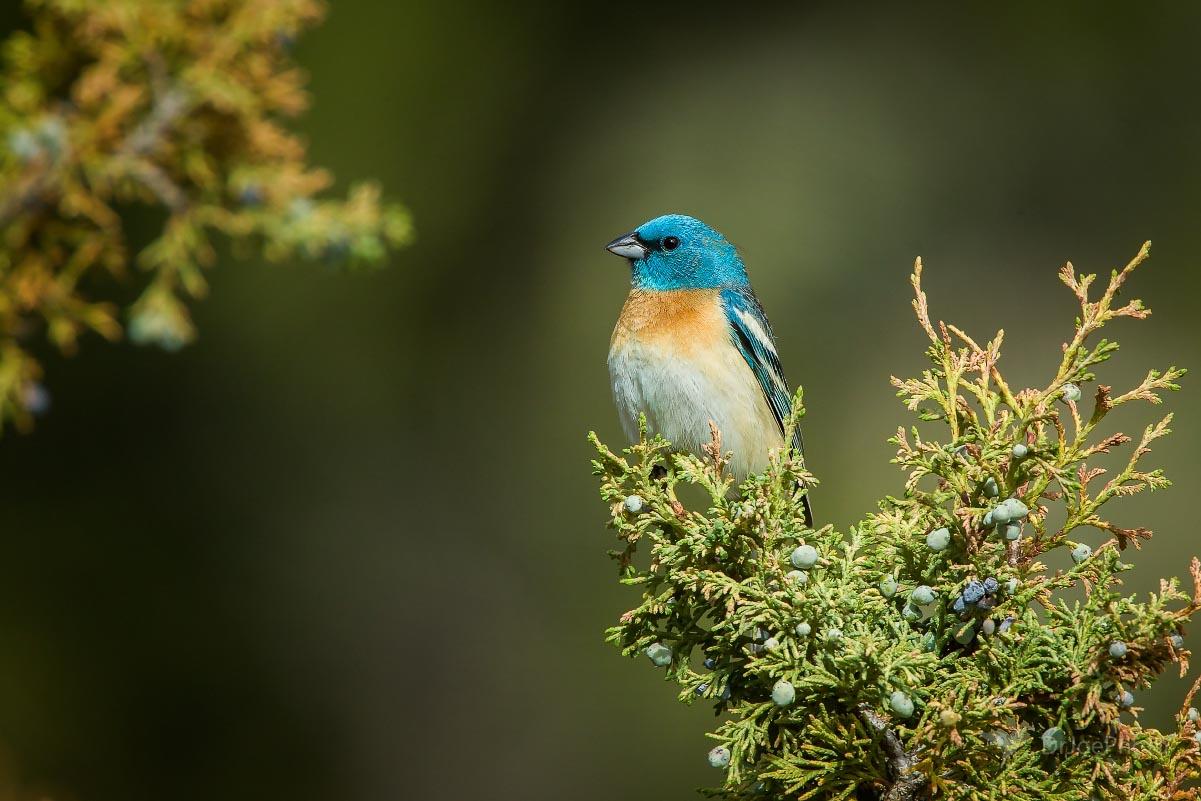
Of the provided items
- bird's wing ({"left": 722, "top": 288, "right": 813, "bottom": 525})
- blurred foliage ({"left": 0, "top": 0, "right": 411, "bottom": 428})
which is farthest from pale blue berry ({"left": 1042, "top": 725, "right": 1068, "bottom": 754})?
bird's wing ({"left": 722, "top": 288, "right": 813, "bottom": 525})

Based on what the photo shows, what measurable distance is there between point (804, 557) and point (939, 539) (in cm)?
23

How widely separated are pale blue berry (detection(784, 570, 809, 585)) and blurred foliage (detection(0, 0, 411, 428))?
90cm

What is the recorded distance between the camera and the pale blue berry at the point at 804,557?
2.00m

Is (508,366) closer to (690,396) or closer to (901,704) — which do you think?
(690,396)

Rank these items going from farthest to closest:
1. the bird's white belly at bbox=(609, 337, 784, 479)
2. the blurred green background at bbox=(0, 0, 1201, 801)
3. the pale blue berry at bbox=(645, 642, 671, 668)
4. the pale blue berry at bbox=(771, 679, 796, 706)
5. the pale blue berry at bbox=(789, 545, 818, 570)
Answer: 1. the blurred green background at bbox=(0, 0, 1201, 801)
2. the bird's white belly at bbox=(609, 337, 784, 479)
3. the pale blue berry at bbox=(645, 642, 671, 668)
4. the pale blue berry at bbox=(789, 545, 818, 570)
5. the pale blue berry at bbox=(771, 679, 796, 706)

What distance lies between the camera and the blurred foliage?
1786mm

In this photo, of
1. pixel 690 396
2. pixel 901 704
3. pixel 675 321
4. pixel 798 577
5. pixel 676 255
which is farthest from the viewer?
pixel 676 255

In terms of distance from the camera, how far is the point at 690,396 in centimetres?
373

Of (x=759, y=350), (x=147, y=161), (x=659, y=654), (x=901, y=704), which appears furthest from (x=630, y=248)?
(x=901, y=704)

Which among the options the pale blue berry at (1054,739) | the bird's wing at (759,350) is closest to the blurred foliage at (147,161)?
the pale blue berry at (1054,739)

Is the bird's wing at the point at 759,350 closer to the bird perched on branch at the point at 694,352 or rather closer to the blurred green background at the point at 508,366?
the bird perched on branch at the point at 694,352

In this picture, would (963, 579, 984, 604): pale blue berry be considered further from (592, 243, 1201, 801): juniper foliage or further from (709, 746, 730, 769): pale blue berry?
(709, 746, 730, 769): pale blue berry

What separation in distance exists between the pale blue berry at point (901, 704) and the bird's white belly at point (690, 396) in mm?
1809

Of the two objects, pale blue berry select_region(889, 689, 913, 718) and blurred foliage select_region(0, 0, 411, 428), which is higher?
blurred foliage select_region(0, 0, 411, 428)
